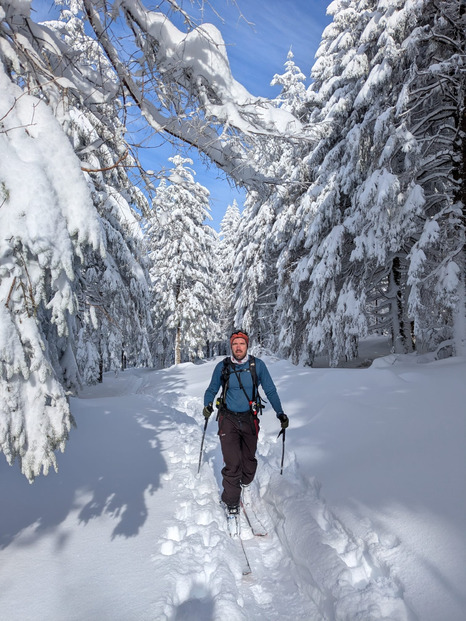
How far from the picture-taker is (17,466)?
4.91 m

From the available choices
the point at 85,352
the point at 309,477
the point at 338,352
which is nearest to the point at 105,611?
the point at 309,477

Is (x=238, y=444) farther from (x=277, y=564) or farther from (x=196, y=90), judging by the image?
(x=196, y=90)

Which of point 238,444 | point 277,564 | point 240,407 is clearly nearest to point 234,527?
point 277,564

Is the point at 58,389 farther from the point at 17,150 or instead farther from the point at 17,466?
the point at 17,466

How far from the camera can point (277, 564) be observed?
338 centimetres

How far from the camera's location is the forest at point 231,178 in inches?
85.9

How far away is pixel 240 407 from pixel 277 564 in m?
1.70

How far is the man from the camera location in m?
4.39

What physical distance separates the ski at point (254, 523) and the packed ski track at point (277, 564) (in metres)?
0.05

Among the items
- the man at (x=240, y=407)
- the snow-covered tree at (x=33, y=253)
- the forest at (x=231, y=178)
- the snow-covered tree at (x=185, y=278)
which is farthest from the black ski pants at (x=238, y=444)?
the snow-covered tree at (x=185, y=278)

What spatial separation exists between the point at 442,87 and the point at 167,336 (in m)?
23.3

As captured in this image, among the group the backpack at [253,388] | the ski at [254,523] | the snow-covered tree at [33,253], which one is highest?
the snow-covered tree at [33,253]

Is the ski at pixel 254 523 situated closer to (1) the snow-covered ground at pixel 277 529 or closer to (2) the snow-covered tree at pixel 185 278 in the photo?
(1) the snow-covered ground at pixel 277 529

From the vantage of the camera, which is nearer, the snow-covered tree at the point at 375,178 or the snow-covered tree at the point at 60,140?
the snow-covered tree at the point at 60,140
